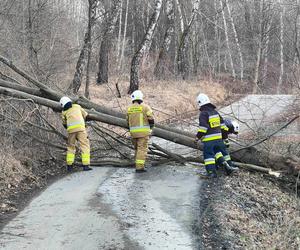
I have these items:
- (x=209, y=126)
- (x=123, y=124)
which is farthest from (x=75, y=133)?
(x=209, y=126)

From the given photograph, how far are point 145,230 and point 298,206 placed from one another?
150 inches

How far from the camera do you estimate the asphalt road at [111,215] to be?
6.02 meters

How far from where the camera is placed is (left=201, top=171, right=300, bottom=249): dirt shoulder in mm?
6426

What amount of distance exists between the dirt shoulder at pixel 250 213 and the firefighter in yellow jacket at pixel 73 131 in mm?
2706

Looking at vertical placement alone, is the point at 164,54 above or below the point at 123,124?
above

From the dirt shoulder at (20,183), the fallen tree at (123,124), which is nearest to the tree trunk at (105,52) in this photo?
the fallen tree at (123,124)

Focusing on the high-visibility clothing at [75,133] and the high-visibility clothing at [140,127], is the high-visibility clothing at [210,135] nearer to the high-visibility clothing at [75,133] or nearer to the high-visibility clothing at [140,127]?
the high-visibility clothing at [140,127]

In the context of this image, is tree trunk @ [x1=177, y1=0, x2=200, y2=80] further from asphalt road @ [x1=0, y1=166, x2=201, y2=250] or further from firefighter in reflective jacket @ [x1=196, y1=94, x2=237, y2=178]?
asphalt road @ [x1=0, y1=166, x2=201, y2=250]

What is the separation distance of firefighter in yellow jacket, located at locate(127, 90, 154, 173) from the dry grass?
6515 millimetres

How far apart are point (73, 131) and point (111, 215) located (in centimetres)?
347

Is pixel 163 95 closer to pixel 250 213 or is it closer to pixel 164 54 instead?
pixel 164 54

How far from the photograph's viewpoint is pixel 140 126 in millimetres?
10109

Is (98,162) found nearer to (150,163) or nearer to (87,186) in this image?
(150,163)

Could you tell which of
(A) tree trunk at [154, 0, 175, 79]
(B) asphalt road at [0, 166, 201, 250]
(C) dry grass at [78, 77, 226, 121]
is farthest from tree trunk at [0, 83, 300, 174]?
(A) tree trunk at [154, 0, 175, 79]
